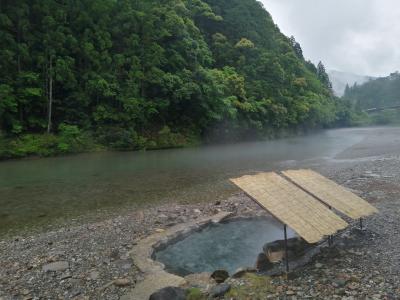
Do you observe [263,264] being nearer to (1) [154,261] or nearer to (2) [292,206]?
(2) [292,206]

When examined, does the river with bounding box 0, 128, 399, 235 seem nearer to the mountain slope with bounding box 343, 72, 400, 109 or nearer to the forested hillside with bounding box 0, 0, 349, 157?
the forested hillside with bounding box 0, 0, 349, 157

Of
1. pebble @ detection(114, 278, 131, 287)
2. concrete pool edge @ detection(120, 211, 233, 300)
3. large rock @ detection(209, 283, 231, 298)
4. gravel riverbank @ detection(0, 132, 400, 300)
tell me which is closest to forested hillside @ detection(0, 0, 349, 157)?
gravel riverbank @ detection(0, 132, 400, 300)

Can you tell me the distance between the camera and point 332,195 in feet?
31.5

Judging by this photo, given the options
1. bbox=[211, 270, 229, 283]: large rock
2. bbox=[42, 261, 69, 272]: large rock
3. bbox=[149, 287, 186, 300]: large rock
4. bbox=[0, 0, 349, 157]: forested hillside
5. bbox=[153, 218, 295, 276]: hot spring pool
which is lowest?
bbox=[153, 218, 295, 276]: hot spring pool

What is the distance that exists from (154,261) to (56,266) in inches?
92.6

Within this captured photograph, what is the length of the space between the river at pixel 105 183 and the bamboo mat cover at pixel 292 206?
22.5ft

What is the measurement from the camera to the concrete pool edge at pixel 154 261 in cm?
717

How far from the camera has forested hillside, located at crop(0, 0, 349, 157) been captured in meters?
33.7

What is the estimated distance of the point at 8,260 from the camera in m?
8.80

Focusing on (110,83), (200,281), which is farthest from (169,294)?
(110,83)

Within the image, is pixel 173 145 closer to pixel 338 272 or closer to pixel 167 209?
pixel 167 209

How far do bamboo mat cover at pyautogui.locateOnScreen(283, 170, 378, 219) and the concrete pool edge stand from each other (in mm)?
3474

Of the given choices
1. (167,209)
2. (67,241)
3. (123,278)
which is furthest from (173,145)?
(123,278)

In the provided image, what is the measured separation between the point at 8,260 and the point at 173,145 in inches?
1234
